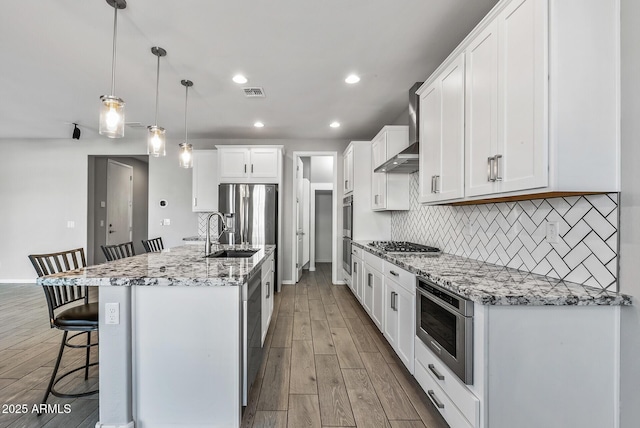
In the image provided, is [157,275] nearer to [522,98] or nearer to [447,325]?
[447,325]

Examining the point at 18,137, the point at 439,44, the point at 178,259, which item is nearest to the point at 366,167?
the point at 439,44

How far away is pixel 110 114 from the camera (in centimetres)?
189

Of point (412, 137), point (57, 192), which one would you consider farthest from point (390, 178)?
point (57, 192)

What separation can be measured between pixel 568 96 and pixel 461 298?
0.98 m

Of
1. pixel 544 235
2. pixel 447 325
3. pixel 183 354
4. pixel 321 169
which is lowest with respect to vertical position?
pixel 183 354

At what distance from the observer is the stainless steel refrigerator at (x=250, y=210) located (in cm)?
472

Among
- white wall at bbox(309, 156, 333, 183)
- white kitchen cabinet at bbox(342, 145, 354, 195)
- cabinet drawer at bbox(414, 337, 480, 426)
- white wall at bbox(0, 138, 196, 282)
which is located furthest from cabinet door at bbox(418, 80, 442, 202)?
white wall at bbox(0, 138, 196, 282)

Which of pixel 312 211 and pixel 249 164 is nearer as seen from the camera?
pixel 249 164

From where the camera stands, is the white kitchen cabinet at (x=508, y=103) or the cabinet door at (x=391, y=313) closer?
the white kitchen cabinet at (x=508, y=103)

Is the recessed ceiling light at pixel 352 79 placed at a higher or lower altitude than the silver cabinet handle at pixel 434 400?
higher

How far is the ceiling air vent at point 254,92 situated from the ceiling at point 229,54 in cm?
8

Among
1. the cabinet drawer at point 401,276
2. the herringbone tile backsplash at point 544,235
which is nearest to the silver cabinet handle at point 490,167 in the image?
the herringbone tile backsplash at point 544,235

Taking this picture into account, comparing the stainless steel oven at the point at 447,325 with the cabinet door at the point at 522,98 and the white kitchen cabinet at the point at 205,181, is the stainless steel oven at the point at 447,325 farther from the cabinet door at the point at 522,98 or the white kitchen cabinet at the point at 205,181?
the white kitchen cabinet at the point at 205,181

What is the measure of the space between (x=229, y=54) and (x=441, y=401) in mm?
2953
